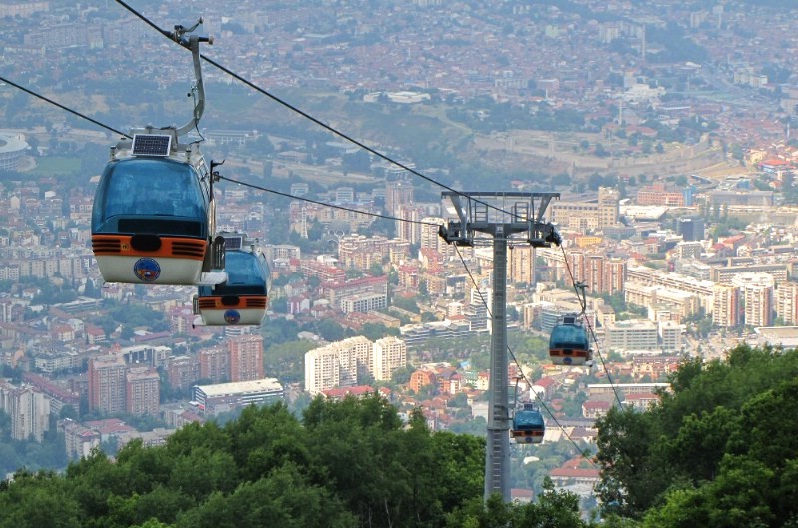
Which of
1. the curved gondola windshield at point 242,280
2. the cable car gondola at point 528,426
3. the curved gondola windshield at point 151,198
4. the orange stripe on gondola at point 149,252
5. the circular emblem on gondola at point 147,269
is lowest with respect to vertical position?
the cable car gondola at point 528,426

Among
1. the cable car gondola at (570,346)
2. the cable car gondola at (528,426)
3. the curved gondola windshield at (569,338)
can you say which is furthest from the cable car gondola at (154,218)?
the curved gondola windshield at (569,338)

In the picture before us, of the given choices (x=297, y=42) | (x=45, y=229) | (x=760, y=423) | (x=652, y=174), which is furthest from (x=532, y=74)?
(x=760, y=423)

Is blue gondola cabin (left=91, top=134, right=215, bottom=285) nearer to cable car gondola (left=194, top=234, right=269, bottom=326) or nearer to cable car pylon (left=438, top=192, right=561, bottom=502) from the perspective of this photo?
cable car gondola (left=194, top=234, right=269, bottom=326)

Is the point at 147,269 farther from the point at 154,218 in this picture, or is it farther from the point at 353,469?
the point at 353,469

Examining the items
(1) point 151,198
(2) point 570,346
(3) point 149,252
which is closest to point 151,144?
(1) point 151,198

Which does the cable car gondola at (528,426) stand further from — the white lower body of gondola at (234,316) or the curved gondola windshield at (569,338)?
the white lower body of gondola at (234,316)

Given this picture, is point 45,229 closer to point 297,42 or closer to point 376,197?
point 376,197
